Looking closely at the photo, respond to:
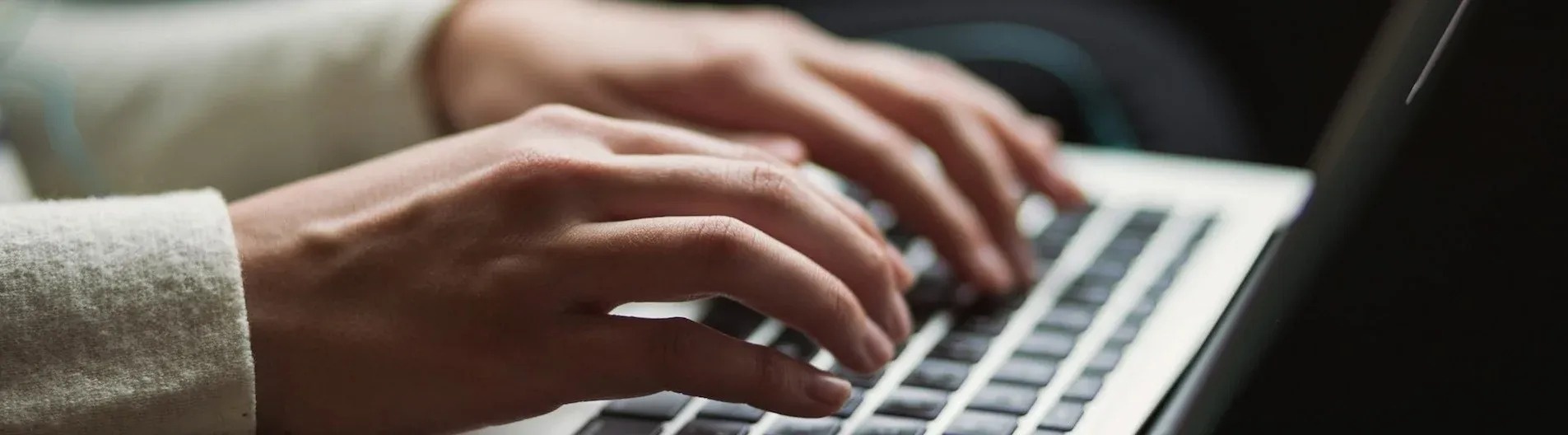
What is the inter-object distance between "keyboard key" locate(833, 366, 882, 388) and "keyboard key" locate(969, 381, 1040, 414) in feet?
0.13

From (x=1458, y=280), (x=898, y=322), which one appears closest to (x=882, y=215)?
(x=898, y=322)

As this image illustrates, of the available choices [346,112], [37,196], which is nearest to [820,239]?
[346,112]

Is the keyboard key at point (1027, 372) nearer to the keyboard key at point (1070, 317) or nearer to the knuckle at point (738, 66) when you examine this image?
the keyboard key at point (1070, 317)

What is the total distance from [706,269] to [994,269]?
22 cm

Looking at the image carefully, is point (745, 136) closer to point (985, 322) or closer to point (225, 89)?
point (985, 322)

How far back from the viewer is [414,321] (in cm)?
45

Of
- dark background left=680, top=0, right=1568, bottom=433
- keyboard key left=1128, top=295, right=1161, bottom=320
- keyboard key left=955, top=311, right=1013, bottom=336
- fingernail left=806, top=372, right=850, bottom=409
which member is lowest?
keyboard key left=955, top=311, right=1013, bottom=336

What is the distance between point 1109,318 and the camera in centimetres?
59

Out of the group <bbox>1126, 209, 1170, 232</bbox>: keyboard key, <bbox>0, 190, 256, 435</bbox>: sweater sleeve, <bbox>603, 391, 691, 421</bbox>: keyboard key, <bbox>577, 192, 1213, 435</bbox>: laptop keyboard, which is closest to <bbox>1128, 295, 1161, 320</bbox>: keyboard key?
<bbox>577, 192, 1213, 435</bbox>: laptop keyboard

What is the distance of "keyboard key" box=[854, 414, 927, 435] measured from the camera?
48cm

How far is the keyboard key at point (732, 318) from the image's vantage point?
0.60m

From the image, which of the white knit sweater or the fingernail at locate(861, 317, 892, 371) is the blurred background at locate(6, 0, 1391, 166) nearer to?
the white knit sweater

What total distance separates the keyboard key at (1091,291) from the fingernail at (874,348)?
16 cm

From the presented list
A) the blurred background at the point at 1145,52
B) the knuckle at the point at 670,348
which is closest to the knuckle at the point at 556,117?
the knuckle at the point at 670,348
